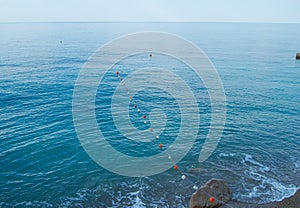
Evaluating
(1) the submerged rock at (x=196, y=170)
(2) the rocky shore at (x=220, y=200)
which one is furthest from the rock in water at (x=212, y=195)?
(1) the submerged rock at (x=196, y=170)

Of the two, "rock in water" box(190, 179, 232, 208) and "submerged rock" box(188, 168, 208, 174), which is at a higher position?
"rock in water" box(190, 179, 232, 208)

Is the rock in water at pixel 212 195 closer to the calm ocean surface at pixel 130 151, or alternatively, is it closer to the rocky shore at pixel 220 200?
the rocky shore at pixel 220 200

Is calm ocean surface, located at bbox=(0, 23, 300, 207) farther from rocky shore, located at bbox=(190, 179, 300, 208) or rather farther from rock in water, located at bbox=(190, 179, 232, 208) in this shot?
rock in water, located at bbox=(190, 179, 232, 208)

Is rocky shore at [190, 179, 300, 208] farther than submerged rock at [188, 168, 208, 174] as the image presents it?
No

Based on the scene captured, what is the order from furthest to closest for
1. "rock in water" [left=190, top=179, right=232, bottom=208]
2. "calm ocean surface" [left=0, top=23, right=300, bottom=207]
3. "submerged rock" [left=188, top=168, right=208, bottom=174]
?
"submerged rock" [left=188, top=168, right=208, bottom=174]
"calm ocean surface" [left=0, top=23, right=300, bottom=207]
"rock in water" [left=190, top=179, right=232, bottom=208]

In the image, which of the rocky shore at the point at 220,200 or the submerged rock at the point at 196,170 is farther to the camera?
the submerged rock at the point at 196,170

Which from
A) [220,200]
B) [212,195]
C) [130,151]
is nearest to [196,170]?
[212,195]

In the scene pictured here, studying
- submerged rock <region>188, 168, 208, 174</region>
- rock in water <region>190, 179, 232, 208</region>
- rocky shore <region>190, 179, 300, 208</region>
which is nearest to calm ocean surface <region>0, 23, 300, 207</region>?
submerged rock <region>188, 168, 208, 174</region>

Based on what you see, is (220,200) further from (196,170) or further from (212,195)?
(196,170)
